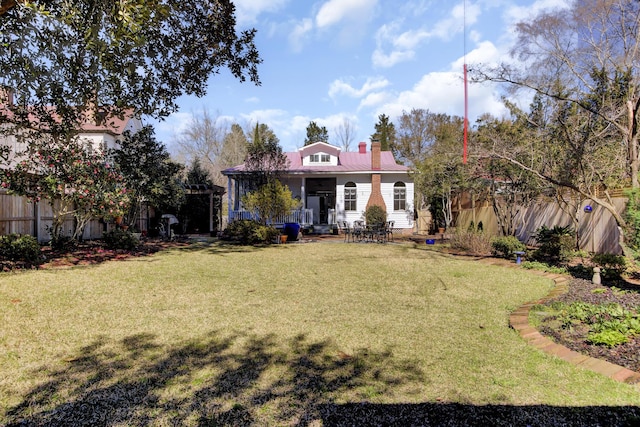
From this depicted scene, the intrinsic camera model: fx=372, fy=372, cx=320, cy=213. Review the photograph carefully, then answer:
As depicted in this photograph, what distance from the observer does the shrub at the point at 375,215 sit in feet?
68.1

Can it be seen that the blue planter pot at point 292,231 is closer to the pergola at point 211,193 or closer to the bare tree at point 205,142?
the pergola at point 211,193

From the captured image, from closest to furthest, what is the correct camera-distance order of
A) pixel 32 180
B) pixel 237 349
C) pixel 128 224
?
pixel 237 349 < pixel 32 180 < pixel 128 224

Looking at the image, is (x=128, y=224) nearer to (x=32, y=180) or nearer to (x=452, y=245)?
(x=32, y=180)

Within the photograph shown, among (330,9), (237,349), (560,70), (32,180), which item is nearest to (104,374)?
(237,349)

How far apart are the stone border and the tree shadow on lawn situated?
2.10 feet

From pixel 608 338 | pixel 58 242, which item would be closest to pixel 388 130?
pixel 58 242

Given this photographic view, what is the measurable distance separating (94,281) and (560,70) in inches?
411

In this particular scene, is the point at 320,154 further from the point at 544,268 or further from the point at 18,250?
the point at 18,250

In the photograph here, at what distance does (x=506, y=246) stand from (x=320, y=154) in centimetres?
1447

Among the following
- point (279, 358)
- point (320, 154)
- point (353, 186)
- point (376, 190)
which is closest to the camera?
point (279, 358)

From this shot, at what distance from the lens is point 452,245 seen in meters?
13.0

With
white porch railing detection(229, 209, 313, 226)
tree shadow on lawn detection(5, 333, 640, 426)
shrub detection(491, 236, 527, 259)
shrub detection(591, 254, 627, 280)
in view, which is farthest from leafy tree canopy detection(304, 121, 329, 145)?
tree shadow on lawn detection(5, 333, 640, 426)

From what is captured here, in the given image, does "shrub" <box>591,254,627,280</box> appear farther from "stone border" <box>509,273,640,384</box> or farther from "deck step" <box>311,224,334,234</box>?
"deck step" <box>311,224,334,234</box>

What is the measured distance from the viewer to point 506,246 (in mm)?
10898
